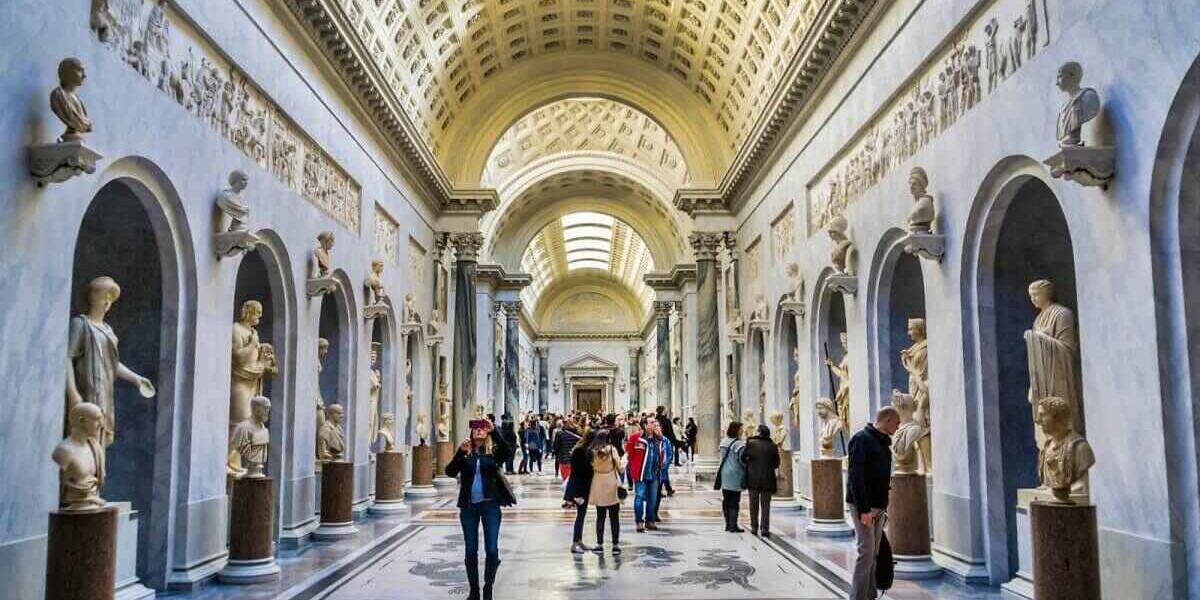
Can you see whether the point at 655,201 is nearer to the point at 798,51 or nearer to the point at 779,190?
the point at 779,190

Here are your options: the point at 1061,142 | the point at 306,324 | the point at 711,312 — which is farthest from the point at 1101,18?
the point at 711,312

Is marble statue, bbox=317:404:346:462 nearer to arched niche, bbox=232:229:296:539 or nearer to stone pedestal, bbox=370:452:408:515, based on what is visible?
arched niche, bbox=232:229:296:539

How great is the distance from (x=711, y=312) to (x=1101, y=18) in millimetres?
18327

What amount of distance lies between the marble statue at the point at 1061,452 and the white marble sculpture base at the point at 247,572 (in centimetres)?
832

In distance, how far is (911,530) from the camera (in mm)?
10508

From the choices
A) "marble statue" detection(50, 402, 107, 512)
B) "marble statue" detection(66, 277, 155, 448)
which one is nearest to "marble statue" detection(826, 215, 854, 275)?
"marble statue" detection(66, 277, 155, 448)

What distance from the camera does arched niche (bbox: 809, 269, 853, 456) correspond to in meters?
17.0

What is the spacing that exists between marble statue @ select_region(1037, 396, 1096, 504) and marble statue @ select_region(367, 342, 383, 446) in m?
13.5

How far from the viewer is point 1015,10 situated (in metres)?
9.45

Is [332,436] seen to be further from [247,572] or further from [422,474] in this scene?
[422,474]

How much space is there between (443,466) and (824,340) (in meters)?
11.3

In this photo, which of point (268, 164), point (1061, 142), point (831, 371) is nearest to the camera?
point (1061, 142)

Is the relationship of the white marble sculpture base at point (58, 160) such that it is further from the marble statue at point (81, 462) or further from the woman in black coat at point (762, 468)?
the woman in black coat at point (762, 468)

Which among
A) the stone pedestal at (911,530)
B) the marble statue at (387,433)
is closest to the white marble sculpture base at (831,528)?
the stone pedestal at (911,530)
